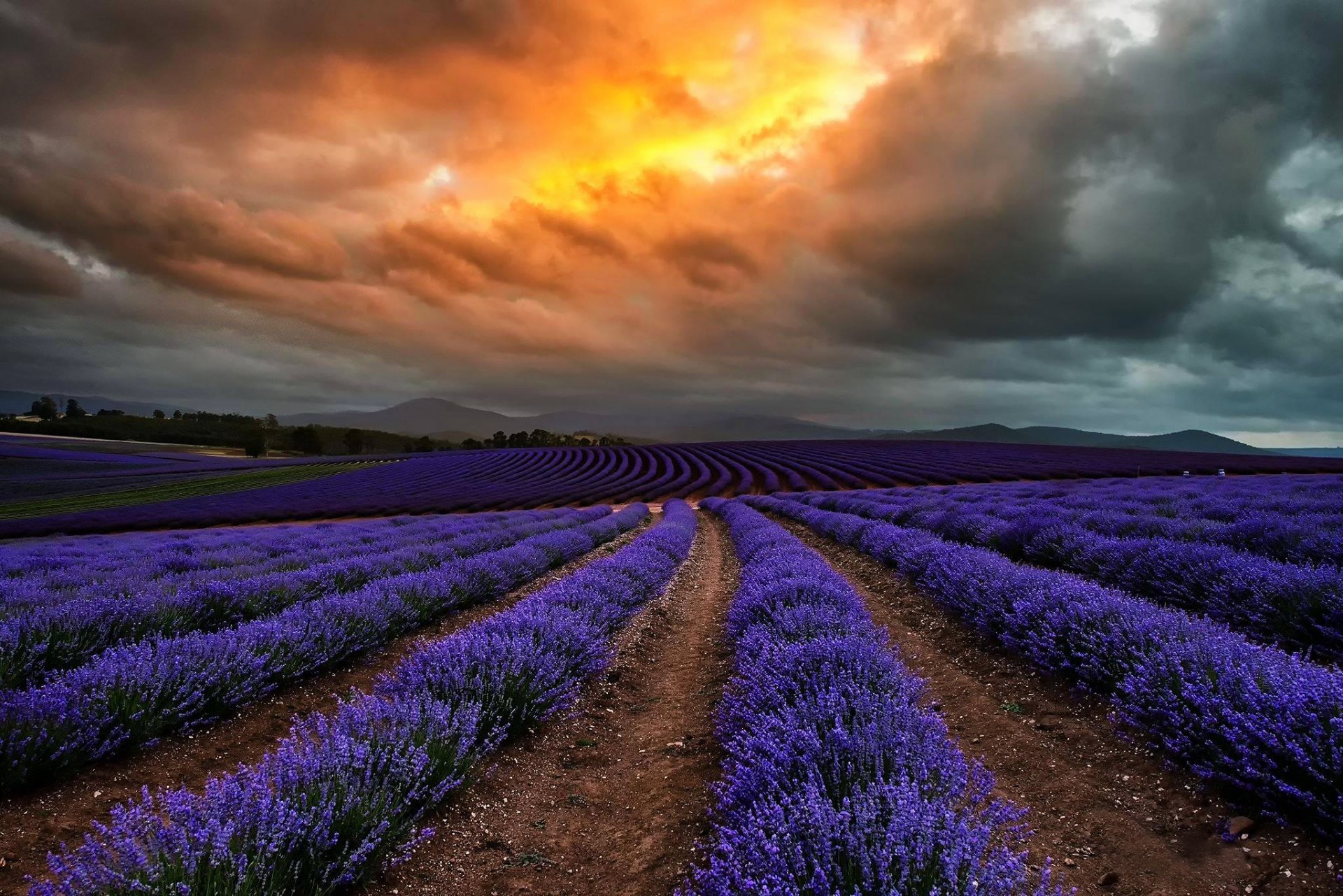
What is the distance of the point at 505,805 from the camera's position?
→ 295 centimetres

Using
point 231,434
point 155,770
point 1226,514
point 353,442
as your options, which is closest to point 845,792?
point 155,770

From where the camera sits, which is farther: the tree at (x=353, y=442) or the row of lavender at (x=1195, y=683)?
the tree at (x=353, y=442)

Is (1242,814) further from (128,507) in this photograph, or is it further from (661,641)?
(128,507)

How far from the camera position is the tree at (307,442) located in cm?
6819

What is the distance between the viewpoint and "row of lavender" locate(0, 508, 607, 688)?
421 cm

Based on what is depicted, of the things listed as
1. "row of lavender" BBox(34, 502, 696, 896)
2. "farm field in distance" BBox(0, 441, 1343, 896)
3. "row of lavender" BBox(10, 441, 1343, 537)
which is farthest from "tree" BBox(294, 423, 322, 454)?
"row of lavender" BBox(34, 502, 696, 896)

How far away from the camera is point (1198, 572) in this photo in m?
5.05

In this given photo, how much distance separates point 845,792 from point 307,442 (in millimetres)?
79671

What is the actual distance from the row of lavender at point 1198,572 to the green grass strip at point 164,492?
30258 mm

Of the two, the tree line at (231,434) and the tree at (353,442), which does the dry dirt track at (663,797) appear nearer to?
the tree line at (231,434)

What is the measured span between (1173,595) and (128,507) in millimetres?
30974

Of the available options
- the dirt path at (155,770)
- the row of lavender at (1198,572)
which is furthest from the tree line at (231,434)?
the dirt path at (155,770)

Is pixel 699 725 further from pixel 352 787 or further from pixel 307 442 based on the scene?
pixel 307 442

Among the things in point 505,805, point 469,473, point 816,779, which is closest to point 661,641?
point 505,805
